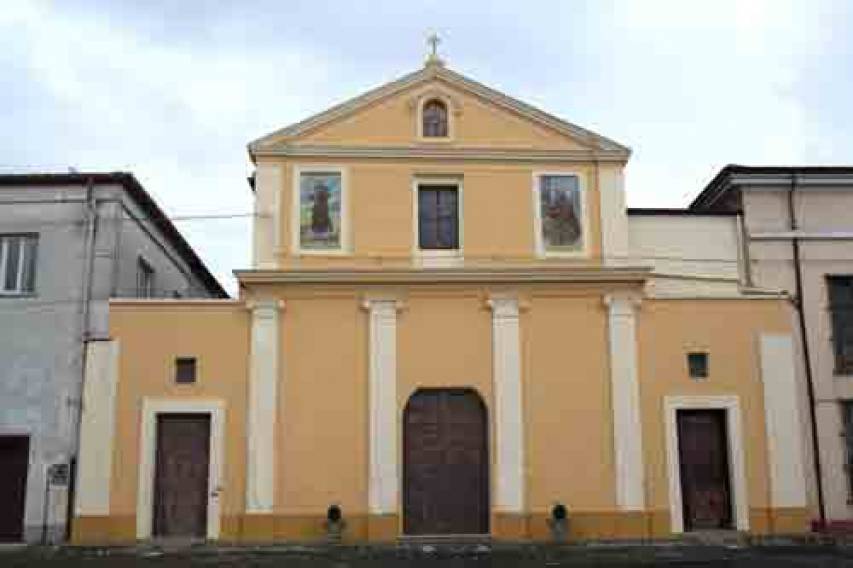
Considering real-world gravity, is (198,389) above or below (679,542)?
above

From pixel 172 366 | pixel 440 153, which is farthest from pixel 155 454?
pixel 440 153

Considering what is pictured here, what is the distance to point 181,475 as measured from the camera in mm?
19172

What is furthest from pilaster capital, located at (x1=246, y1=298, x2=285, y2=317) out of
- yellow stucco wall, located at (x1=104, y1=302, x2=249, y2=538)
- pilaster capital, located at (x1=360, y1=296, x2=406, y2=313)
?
pilaster capital, located at (x1=360, y1=296, x2=406, y2=313)

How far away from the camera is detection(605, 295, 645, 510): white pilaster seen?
63.2 feet

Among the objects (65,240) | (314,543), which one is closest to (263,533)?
(314,543)

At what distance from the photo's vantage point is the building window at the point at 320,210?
66.4ft

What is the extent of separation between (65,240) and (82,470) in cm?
480

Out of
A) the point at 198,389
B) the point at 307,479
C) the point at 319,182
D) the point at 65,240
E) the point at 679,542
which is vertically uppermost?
the point at 319,182

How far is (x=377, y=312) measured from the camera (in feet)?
64.7

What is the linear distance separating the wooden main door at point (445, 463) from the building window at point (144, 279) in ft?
23.6

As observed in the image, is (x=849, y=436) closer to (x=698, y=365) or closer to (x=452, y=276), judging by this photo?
(x=698, y=365)

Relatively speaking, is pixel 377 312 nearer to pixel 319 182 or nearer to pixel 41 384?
pixel 319 182

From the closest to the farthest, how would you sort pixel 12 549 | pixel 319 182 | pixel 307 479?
pixel 12 549 → pixel 307 479 → pixel 319 182

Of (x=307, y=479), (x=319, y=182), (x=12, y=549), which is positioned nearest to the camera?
(x=12, y=549)
